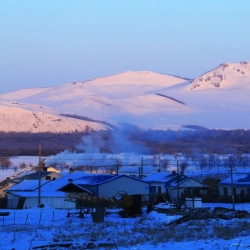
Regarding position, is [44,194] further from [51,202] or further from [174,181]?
[174,181]

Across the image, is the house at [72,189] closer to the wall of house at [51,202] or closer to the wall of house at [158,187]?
the wall of house at [51,202]

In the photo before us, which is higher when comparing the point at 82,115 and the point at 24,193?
the point at 82,115

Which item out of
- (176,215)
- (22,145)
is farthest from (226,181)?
(22,145)

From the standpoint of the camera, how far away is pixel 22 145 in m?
136

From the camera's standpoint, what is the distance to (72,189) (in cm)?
4694

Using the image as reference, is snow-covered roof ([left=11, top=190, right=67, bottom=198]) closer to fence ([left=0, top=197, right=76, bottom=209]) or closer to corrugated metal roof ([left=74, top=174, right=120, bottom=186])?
fence ([left=0, top=197, right=76, bottom=209])

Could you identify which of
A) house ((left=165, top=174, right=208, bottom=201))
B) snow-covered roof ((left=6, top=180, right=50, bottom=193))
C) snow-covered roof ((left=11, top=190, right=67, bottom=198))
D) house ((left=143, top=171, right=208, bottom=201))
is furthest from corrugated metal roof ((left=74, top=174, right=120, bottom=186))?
house ((left=165, top=174, right=208, bottom=201))

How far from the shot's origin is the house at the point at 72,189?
45844mm

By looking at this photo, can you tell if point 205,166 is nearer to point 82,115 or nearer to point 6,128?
point 6,128

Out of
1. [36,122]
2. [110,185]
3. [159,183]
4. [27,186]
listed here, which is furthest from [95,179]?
[36,122]

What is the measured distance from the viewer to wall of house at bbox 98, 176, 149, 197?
49031 millimetres

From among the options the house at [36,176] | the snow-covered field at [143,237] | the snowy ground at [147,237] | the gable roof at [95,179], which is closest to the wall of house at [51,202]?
the gable roof at [95,179]

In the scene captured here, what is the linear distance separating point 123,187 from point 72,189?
15.4ft

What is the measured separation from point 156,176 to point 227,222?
36.2 m
